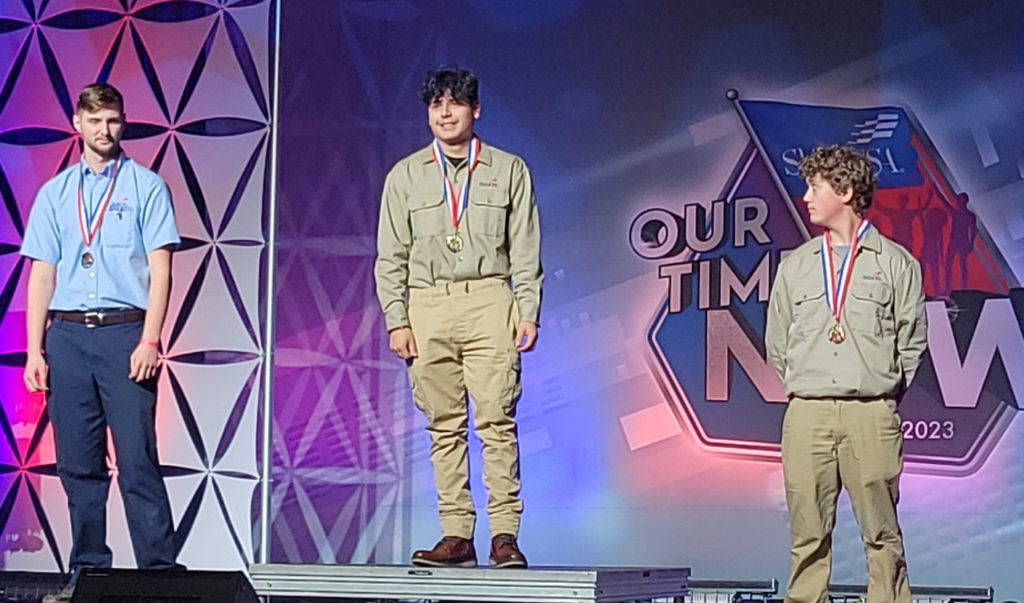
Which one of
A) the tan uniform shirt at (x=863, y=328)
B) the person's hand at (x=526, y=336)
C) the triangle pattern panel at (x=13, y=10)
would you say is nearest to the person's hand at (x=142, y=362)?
the person's hand at (x=526, y=336)

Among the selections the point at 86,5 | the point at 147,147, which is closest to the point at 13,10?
the point at 86,5

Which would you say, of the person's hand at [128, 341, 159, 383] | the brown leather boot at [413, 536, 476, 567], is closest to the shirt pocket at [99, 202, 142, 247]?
the person's hand at [128, 341, 159, 383]

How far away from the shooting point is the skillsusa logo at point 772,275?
22.7ft

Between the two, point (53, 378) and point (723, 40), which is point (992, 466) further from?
point (53, 378)

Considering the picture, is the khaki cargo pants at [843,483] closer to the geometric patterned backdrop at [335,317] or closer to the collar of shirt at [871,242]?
the collar of shirt at [871,242]

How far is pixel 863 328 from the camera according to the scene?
489 centimetres

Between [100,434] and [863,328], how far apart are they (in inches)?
92.9

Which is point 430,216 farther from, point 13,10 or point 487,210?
point 13,10

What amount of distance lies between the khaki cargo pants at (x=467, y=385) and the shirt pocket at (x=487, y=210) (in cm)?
17

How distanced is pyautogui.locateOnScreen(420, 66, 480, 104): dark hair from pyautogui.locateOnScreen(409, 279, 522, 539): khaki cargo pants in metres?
0.56

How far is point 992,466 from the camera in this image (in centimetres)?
685

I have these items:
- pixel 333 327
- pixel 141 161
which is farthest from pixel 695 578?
pixel 141 161

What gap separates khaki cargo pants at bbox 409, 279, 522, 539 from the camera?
4.74 metres

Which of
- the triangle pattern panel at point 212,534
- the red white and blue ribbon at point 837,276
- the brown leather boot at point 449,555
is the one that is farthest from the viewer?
the triangle pattern panel at point 212,534
